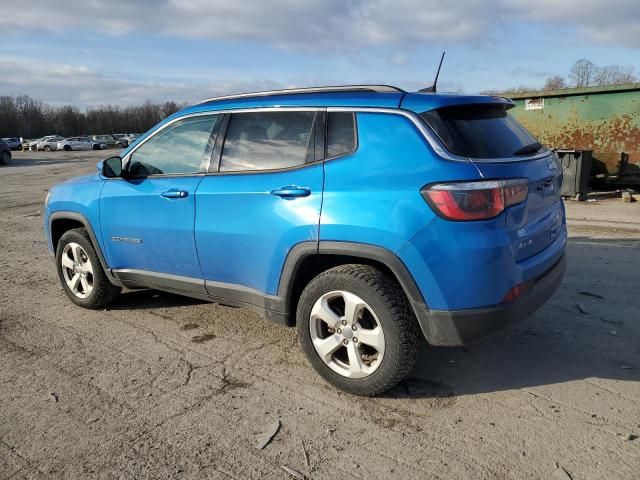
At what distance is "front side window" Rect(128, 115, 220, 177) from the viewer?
4082mm

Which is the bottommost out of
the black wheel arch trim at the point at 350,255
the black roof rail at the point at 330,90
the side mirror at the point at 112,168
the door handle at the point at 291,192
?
the black wheel arch trim at the point at 350,255

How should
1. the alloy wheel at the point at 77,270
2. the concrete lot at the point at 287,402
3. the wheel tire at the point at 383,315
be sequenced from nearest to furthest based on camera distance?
the concrete lot at the point at 287,402, the wheel tire at the point at 383,315, the alloy wheel at the point at 77,270

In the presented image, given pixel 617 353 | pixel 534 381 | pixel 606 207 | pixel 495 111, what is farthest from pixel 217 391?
pixel 606 207

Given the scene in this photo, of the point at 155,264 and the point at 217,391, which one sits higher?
the point at 155,264

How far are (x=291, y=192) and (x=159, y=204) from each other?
134 centimetres

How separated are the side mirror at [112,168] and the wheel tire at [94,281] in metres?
0.74

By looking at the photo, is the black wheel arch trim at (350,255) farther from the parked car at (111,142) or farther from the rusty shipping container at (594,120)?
the parked car at (111,142)

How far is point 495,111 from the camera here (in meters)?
3.46

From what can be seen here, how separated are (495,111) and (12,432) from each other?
3.52 metres

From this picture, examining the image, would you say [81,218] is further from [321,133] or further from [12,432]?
[321,133]

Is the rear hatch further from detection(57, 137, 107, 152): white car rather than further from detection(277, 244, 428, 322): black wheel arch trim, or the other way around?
detection(57, 137, 107, 152): white car

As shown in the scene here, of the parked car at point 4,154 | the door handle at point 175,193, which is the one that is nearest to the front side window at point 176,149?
the door handle at point 175,193

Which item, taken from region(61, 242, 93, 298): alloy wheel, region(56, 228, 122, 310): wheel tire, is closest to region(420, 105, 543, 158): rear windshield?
region(56, 228, 122, 310): wheel tire

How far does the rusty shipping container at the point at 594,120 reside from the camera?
12094mm
